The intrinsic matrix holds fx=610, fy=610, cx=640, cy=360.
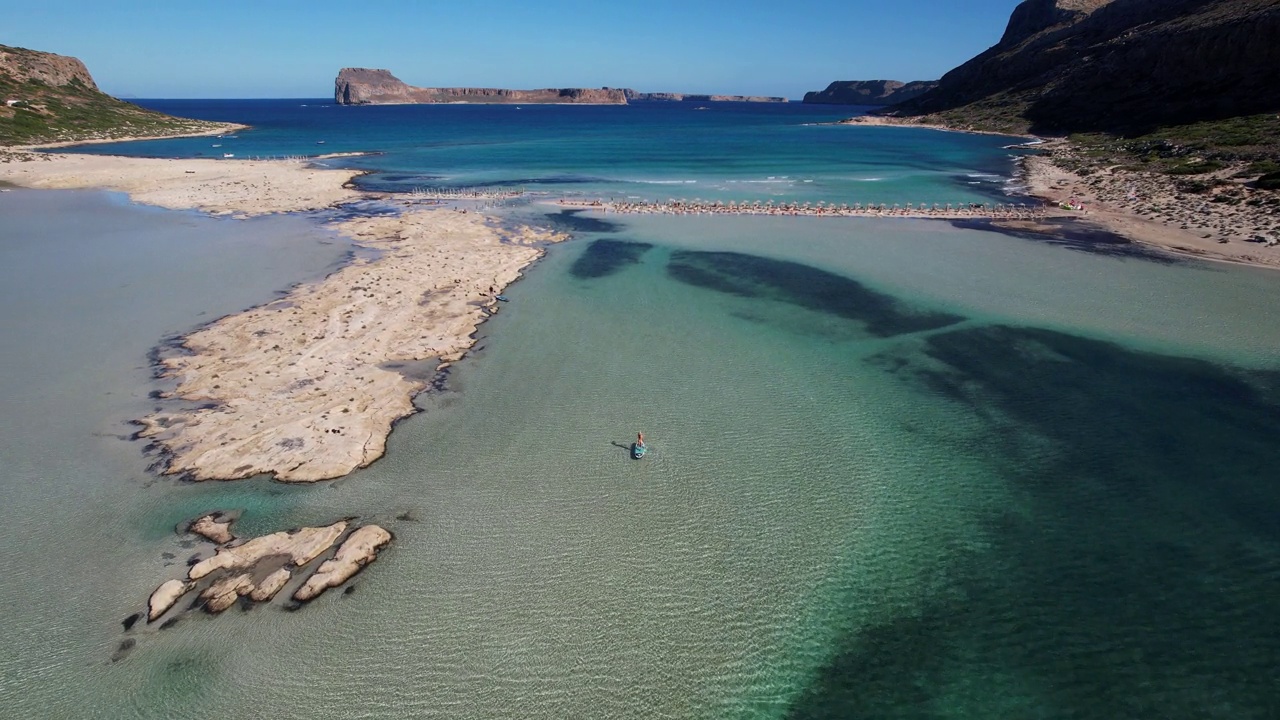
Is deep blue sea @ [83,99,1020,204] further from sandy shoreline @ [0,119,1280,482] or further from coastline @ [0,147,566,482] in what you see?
coastline @ [0,147,566,482]

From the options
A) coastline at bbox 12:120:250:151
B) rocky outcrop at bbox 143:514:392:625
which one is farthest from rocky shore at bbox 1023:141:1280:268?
coastline at bbox 12:120:250:151

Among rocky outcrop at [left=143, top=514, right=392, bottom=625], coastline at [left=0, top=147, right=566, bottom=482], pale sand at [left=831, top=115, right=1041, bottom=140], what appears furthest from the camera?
pale sand at [left=831, top=115, right=1041, bottom=140]

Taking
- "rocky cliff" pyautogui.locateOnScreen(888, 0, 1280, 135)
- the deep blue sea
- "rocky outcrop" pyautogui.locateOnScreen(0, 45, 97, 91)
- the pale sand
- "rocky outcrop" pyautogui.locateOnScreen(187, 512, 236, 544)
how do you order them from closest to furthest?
"rocky outcrop" pyautogui.locateOnScreen(187, 512, 236, 544) < the deep blue sea < "rocky cliff" pyautogui.locateOnScreen(888, 0, 1280, 135) < "rocky outcrop" pyautogui.locateOnScreen(0, 45, 97, 91) < the pale sand

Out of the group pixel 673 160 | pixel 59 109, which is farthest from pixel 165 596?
pixel 59 109

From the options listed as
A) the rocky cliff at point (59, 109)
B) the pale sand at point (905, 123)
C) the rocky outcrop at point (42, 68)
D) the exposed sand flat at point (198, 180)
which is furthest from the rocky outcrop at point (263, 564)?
the rocky outcrop at point (42, 68)

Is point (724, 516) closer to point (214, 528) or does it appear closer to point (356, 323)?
point (214, 528)

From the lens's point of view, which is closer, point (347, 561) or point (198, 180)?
point (347, 561)
